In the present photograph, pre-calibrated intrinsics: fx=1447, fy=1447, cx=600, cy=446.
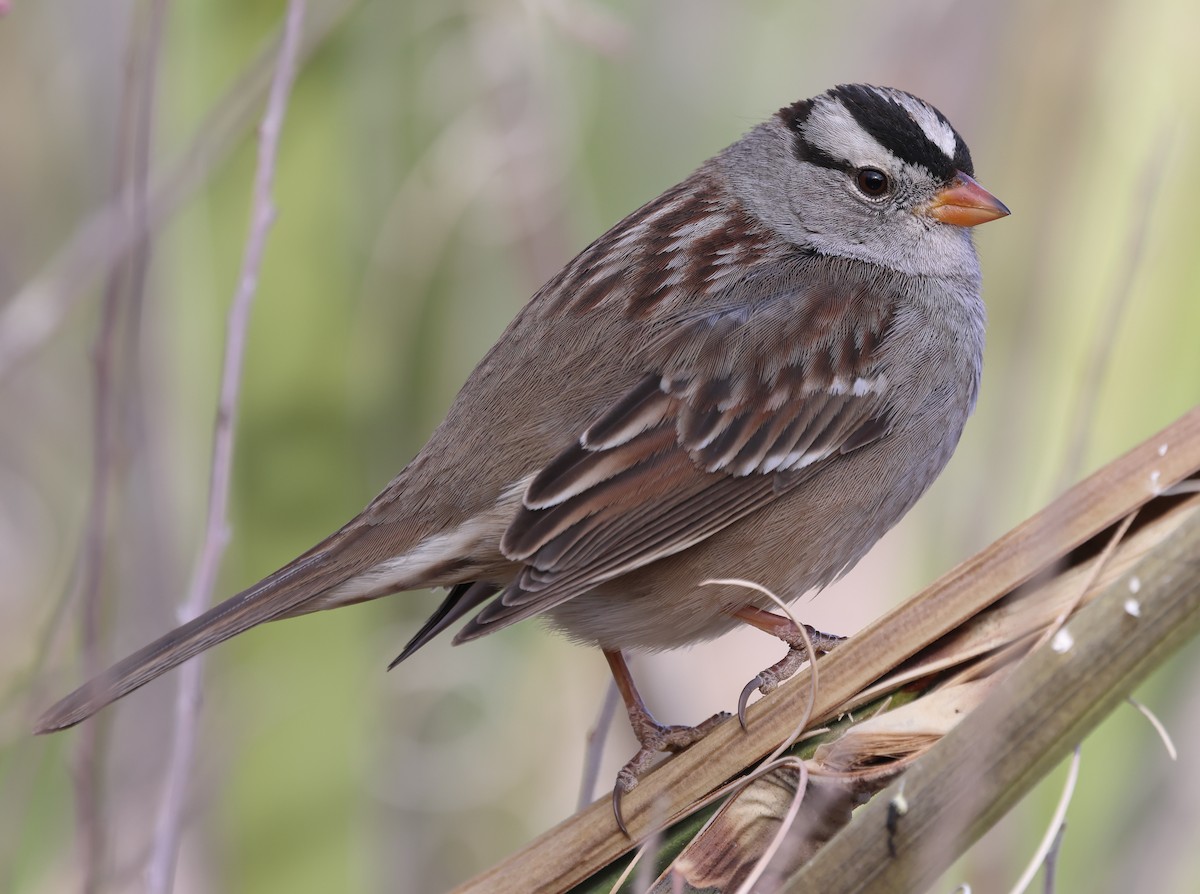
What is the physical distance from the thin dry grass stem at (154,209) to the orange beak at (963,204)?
1.06 metres

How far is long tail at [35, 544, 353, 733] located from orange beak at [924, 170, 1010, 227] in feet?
3.88

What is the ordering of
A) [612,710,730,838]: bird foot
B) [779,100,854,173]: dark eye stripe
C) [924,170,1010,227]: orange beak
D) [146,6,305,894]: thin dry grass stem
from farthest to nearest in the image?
[779,100,854,173]: dark eye stripe
[924,170,1010,227]: orange beak
[612,710,730,838]: bird foot
[146,6,305,894]: thin dry grass stem

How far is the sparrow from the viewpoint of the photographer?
2078 millimetres

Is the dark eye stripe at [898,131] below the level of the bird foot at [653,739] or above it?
above

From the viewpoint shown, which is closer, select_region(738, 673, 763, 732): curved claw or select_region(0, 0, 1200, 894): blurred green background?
select_region(738, 673, 763, 732): curved claw

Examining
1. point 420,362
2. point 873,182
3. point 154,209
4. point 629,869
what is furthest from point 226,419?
point 873,182

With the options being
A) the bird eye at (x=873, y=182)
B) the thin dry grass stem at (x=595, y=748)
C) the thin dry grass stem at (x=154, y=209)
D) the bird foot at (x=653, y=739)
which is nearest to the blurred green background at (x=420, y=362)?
the thin dry grass stem at (x=154, y=209)

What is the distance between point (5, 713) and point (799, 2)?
2.61 meters

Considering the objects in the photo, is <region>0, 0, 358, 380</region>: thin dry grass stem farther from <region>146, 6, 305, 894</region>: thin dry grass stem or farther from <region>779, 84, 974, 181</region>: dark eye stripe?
<region>779, 84, 974, 181</region>: dark eye stripe

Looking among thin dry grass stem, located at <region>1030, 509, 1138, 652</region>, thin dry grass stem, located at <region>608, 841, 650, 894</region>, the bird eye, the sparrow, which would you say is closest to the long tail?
the sparrow

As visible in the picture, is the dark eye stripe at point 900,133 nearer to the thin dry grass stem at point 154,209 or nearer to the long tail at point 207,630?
the thin dry grass stem at point 154,209

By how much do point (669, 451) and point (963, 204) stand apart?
28.8 inches

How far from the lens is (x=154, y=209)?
2076 millimetres

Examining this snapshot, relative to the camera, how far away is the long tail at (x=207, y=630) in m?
1.59
